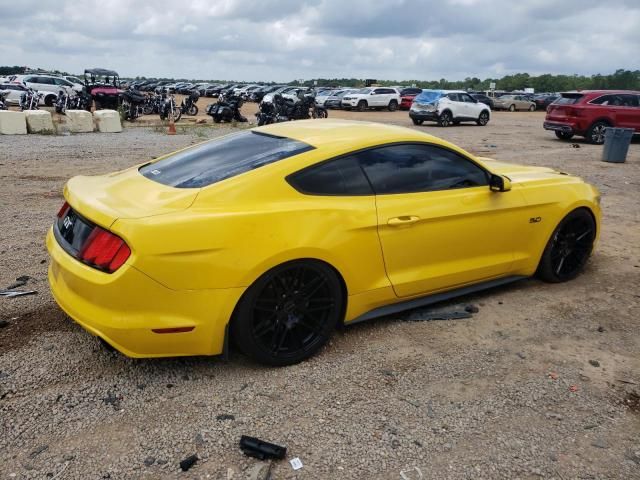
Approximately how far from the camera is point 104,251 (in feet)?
9.50

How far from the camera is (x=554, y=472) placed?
8.42 feet

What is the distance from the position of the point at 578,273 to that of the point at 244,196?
3470 millimetres

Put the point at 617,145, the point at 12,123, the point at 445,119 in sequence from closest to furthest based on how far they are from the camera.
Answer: the point at 617,145 → the point at 12,123 → the point at 445,119

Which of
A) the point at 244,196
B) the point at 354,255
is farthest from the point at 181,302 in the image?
the point at 354,255

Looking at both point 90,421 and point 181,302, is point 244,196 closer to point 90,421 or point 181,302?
point 181,302

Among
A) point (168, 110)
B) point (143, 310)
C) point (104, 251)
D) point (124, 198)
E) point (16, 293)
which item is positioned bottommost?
point (168, 110)

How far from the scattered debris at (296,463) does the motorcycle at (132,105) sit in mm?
24571

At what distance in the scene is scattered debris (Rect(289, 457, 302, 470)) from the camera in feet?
8.36

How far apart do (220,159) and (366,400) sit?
182cm

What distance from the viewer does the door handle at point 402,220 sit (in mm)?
3588

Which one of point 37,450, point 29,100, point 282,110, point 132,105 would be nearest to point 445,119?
point 282,110

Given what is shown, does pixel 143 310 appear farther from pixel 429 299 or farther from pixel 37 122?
pixel 37 122

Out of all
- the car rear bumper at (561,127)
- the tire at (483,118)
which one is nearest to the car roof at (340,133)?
the car rear bumper at (561,127)

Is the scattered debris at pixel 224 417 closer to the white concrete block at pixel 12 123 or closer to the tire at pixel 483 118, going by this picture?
the white concrete block at pixel 12 123
